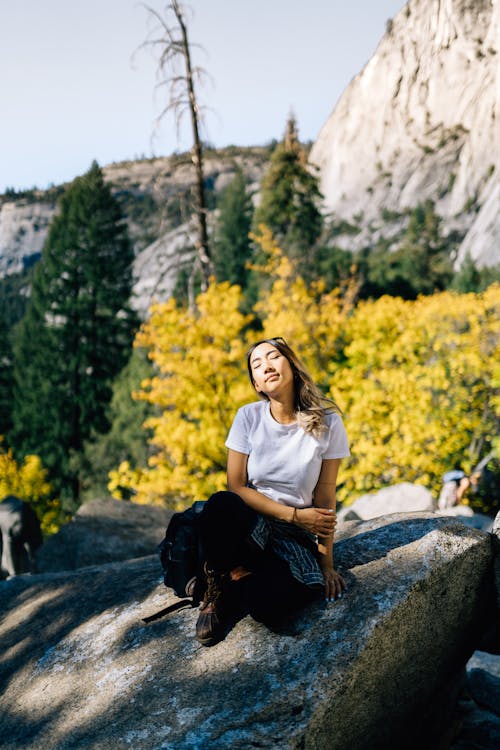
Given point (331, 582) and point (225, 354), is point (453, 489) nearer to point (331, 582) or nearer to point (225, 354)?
point (225, 354)

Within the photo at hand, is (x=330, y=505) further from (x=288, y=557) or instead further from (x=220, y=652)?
(x=220, y=652)

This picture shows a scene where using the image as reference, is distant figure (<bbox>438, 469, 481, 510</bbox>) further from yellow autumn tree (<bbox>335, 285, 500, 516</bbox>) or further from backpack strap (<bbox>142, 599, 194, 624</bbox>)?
backpack strap (<bbox>142, 599, 194, 624</bbox>)

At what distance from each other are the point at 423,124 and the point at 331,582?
303 feet

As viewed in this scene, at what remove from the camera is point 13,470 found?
25875 mm

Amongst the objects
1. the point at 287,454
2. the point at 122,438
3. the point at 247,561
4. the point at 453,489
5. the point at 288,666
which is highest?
the point at 287,454

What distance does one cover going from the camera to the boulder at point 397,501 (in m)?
7.44

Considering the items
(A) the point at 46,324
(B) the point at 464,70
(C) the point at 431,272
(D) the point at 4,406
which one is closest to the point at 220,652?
(A) the point at 46,324

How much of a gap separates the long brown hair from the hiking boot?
0.89m

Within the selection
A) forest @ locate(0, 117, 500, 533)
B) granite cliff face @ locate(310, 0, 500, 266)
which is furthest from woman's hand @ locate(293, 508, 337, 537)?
granite cliff face @ locate(310, 0, 500, 266)

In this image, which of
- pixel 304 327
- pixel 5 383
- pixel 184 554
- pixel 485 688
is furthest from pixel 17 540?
pixel 5 383

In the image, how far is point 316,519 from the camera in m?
2.71

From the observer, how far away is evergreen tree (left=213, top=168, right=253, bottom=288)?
5112cm

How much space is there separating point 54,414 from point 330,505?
29.0 m

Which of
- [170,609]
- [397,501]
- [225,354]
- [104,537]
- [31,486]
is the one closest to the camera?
[170,609]
